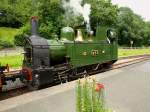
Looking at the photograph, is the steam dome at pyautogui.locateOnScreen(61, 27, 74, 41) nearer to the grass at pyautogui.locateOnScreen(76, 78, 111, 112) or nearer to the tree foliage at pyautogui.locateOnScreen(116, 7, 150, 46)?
the grass at pyautogui.locateOnScreen(76, 78, 111, 112)

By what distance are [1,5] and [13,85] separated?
6828 cm

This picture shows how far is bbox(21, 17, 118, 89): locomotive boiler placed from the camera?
12773 mm

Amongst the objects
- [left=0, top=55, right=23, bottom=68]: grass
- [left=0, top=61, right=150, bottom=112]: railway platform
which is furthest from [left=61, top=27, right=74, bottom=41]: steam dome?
[left=0, top=55, right=23, bottom=68]: grass

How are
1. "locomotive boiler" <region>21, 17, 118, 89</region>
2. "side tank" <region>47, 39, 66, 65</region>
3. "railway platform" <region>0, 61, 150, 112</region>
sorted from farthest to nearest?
1. "side tank" <region>47, 39, 66, 65</region>
2. "locomotive boiler" <region>21, 17, 118, 89</region>
3. "railway platform" <region>0, 61, 150, 112</region>

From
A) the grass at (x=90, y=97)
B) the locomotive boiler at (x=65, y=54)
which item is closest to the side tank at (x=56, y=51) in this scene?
the locomotive boiler at (x=65, y=54)

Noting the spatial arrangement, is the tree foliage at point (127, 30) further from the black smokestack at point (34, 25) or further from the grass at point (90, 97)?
the grass at point (90, 97)

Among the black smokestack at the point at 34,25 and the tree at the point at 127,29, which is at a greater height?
the tree at the point at 127,29

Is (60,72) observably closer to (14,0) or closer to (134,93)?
(134,93)

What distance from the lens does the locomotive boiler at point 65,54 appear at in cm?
1277

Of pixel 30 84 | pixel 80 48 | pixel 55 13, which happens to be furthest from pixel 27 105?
pixel 55 13

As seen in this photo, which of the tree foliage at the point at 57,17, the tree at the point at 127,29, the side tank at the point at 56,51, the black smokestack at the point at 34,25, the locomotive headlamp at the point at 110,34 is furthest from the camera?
the tree at the point at 127,29

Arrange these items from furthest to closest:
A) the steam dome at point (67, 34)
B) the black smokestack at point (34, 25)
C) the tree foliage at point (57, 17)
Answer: the tree foliage at point (57, 17) < the steam dome at point (67, 34) < the black smokestack at point (34, 25)

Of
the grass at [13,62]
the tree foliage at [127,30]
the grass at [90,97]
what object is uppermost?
the tree foliage at [127,30]

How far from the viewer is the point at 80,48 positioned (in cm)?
1579
